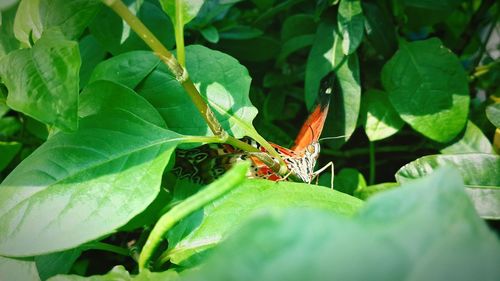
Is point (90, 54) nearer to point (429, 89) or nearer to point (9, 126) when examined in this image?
point (9, 126)

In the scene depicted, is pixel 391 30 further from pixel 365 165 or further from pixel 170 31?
pixel 170 31

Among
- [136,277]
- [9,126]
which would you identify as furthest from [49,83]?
[9,126]

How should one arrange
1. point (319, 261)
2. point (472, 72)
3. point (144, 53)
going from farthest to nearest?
point (472, 72)
point (144, 53)
point (319, 261)

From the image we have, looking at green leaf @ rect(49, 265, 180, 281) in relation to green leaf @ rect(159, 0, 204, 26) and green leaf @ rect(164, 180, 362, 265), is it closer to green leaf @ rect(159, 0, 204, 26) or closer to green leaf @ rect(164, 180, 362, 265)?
green leaf @ rect(164, 180, 362, 265)

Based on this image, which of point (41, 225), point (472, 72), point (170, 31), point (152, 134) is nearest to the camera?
point (41, 225)

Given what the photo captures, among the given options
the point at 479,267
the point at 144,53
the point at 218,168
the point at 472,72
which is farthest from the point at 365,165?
the point at 479,267

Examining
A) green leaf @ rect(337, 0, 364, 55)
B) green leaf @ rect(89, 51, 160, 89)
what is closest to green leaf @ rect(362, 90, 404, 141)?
green leaf @ rect(337, 0, 364, 55)

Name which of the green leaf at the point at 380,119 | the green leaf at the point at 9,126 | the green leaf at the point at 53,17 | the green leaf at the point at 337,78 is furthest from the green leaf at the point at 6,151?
the green leaf at the point at 380,119
